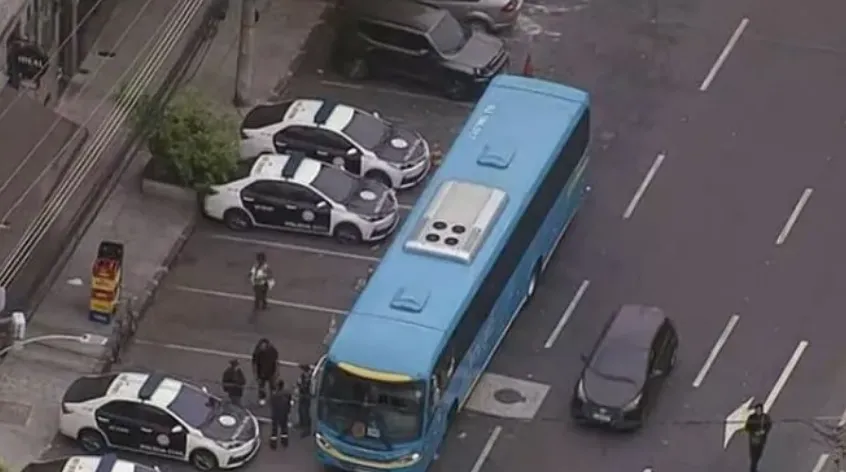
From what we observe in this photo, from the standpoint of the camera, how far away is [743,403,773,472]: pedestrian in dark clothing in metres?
53.6

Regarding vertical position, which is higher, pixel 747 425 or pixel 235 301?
pixel 747 425

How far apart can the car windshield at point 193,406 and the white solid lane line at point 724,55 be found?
18.8 metres

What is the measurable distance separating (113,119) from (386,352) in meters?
13.5

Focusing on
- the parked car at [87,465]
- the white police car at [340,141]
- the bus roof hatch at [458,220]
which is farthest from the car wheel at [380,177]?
the parked car at [87,465]

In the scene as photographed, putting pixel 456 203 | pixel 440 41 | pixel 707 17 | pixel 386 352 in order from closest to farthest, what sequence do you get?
pixel 386 352
pixel 456 203
pixel 440 41
pixel 707 17

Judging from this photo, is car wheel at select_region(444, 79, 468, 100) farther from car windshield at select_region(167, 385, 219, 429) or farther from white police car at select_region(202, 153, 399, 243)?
car windshield at select_region(167, 385, 219, 429)

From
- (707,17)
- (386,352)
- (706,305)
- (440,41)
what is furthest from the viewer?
(707,17)

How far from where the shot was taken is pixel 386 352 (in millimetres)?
52406

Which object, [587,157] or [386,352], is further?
[587,157]

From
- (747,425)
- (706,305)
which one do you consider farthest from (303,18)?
(747,425)

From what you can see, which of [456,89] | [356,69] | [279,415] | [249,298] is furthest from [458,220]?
[356,69]

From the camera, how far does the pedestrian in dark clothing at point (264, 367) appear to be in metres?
55.2

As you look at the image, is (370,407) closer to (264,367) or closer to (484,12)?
(264,367)

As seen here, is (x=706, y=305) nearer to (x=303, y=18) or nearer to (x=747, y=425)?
(x=747, y=425)
